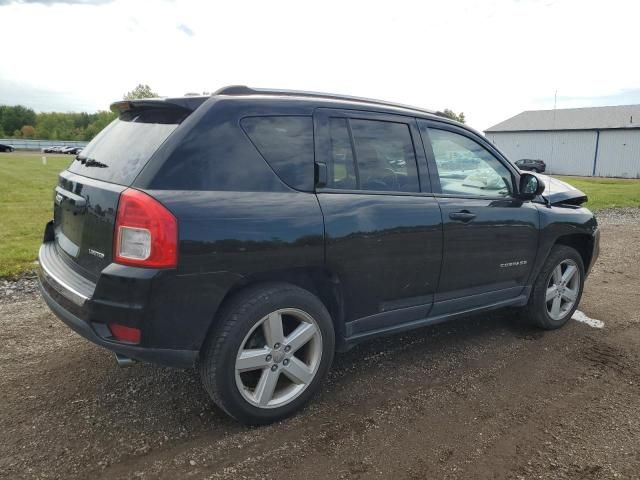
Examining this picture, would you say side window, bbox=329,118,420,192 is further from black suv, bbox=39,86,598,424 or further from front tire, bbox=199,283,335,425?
front tire, bbox=199,283,335,425

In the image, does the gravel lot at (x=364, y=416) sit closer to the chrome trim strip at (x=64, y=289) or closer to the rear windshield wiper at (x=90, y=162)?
the chrome trim strip at (x=64, y=289)

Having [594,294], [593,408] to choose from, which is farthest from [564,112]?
[593,408]

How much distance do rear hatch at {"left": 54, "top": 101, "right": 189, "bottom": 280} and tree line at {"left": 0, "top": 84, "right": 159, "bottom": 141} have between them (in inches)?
3796

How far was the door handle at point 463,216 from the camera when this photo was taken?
3.52 metres

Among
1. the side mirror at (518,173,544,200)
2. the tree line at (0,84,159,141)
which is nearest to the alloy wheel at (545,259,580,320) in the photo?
the side mirror at (518,173,544,200)

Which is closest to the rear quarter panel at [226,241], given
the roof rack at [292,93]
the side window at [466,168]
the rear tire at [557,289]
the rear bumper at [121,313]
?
the rear bumper at [121,313]

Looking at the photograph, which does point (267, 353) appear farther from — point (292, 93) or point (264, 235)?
point (292, 93)

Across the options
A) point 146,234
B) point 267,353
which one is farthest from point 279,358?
point 146,234

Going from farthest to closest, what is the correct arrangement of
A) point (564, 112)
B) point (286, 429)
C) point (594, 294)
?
point (564, 112) < point (594, 294) < point (286, 429)

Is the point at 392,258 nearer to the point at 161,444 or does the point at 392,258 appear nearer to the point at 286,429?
the point at 286,429

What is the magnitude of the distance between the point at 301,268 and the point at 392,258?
66cm

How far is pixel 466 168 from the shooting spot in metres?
3.85

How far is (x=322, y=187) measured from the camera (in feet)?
9.78

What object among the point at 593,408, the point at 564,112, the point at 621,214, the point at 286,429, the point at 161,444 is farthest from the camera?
the point at 564,112
